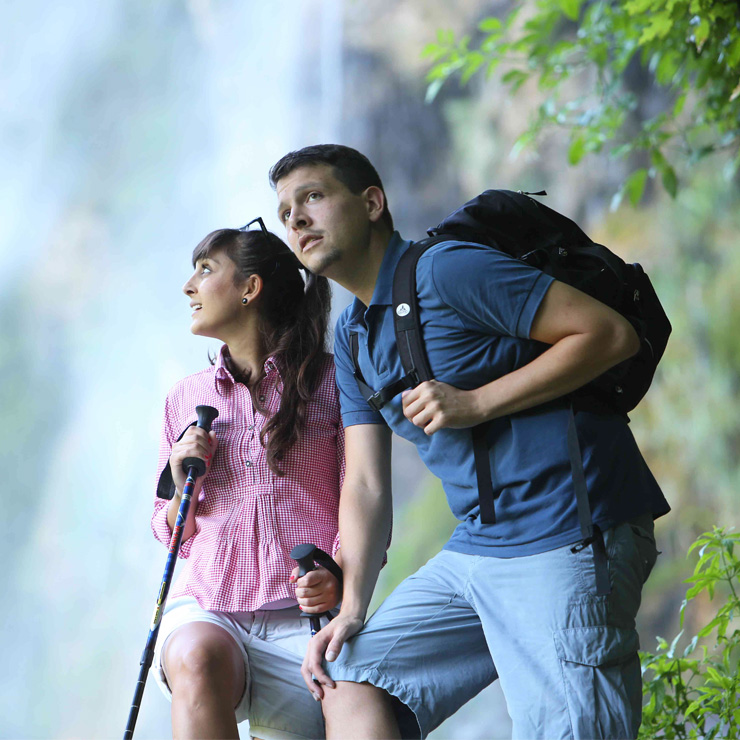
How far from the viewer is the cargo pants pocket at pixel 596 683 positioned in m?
1.33

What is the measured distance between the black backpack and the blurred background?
345 centimetres

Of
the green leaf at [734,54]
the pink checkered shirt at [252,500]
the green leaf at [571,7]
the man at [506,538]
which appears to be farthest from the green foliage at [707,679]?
the green leaf at [571,7]

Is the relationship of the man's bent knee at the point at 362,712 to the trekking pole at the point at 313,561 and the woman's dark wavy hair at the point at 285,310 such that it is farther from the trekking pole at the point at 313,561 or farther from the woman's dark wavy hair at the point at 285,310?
the woman's dark wavy hair at the point at 285,310

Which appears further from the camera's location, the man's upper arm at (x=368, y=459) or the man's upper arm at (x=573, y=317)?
the man's upper arm at (x=368, y=459)

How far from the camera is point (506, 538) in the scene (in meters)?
1.47

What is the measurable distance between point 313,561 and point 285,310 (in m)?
0.67

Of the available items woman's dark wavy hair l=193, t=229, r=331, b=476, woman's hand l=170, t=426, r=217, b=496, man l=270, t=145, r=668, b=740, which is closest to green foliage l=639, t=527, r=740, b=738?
man l=270, t=145, r=668, b=740

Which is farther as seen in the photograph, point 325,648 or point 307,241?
point 307,241

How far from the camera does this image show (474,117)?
6.17m

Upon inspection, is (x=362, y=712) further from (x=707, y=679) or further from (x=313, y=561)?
(x=707, y=679)

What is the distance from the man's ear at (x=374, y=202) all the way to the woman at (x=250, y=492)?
36 centimetres

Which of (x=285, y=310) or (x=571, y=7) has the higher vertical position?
(x=571, y=7)

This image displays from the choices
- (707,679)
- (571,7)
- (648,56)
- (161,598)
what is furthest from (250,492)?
(648,56)

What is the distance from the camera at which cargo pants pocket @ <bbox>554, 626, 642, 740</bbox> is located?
1329mm
